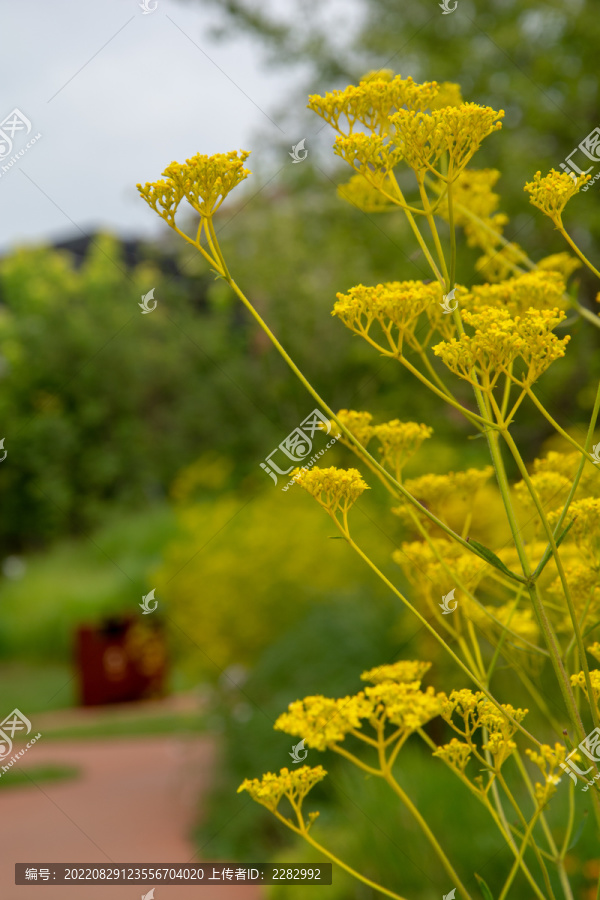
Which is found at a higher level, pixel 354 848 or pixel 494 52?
pixel 494 52

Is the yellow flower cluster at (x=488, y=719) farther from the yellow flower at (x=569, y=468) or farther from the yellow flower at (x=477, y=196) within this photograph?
the yellow flower at (x=477, y=196)

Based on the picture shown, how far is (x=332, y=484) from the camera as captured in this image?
100 cm

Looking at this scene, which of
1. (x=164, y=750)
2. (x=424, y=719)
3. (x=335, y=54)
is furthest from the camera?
(x=335, y=54)

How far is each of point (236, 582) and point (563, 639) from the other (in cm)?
326

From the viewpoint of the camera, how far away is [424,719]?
41.0 inches

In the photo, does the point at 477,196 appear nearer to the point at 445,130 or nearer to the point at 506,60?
the point at 445,130

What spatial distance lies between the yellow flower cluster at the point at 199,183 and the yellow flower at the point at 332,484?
0.31 meters

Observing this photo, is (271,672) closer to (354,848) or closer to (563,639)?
(354,848)

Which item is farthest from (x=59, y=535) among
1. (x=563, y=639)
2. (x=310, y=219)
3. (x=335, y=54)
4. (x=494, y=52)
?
(x=563, y=639)

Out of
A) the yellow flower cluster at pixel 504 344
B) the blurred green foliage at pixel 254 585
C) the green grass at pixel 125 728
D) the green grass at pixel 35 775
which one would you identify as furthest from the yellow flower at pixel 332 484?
the green grass at pixel 125 728

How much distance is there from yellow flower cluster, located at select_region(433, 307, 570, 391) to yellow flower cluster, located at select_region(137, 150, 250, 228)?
1.01 feet

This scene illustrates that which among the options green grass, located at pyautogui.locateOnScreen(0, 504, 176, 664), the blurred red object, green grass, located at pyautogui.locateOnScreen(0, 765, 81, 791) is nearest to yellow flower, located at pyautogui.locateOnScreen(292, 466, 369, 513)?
green grass, located at pyautogui.locateOnScreen(0, 765, 81, 791)

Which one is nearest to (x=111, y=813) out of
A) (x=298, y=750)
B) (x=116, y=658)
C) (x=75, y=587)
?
(x=116, y=658)

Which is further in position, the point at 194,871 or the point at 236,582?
the point at 236,582
